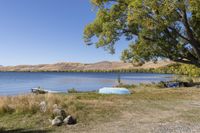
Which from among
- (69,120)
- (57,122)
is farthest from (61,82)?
(57,122)

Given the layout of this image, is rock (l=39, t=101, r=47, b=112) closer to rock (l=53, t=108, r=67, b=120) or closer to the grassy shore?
the grassy shore

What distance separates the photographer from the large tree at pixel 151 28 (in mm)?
18891

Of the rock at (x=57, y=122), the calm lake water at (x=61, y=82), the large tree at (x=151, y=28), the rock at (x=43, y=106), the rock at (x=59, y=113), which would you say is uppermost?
the large tree at (x=151, y=28)

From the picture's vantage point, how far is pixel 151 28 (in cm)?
1948

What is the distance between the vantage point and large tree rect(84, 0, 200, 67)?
18.9 meters

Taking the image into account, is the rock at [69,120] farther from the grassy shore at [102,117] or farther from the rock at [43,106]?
the rock at [43,106]

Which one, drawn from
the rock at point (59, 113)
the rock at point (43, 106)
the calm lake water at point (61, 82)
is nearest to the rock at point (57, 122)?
the rock at point (59, 113)

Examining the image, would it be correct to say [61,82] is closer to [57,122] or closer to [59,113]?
[59,113]

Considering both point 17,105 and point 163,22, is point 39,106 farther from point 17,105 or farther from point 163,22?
point 163,22

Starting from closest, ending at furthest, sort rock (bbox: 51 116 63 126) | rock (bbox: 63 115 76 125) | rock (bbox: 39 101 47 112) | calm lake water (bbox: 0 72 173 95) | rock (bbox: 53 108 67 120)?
rock (bbox: 51 116 63 126) → rock (bbox: 63 115 76 125) → rock (bbox: 53 108 67 120) → rock (bbox: 39 101 47 112) → calm lake water (bbox: 0 72 173 95)

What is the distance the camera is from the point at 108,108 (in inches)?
623

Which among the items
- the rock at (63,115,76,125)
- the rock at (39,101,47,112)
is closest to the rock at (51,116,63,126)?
the rock at (63,115,76,125)

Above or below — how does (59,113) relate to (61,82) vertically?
above

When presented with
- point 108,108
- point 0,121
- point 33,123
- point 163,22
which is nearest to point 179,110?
point 108,108
